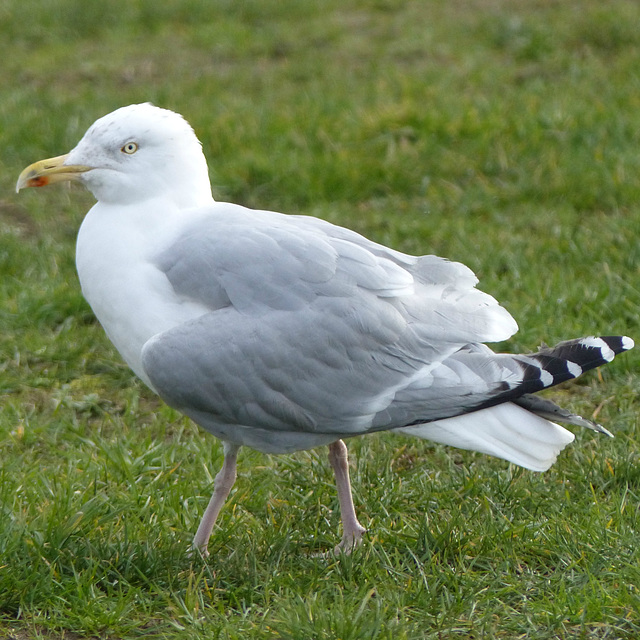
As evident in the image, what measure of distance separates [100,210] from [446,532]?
1636 millimetres

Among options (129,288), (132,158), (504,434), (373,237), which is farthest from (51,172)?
(373,237)

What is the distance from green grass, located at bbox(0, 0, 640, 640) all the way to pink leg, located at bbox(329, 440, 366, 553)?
0.28ft

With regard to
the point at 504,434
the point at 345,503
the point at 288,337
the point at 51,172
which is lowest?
the point at 345,503

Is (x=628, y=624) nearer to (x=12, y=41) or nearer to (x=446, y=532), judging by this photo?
(x=446, y=532)

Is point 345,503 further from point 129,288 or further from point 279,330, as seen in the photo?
point 129,288

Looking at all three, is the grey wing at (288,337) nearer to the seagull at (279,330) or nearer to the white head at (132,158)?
the seagull at (279,330)

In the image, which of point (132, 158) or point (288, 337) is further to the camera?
point (132, 158)

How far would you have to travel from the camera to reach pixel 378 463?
426 centimetres

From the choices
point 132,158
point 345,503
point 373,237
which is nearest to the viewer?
point 132,158

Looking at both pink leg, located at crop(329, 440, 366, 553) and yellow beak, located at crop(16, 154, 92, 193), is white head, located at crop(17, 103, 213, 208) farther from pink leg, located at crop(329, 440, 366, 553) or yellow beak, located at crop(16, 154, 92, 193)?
pink leg, located at crop(329, 440, 366, 553)

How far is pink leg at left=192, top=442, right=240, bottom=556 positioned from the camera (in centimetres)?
365

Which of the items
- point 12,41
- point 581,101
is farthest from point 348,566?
point 12,41

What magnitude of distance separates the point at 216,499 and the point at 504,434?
1021mm

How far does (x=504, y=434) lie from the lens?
11.7ft
